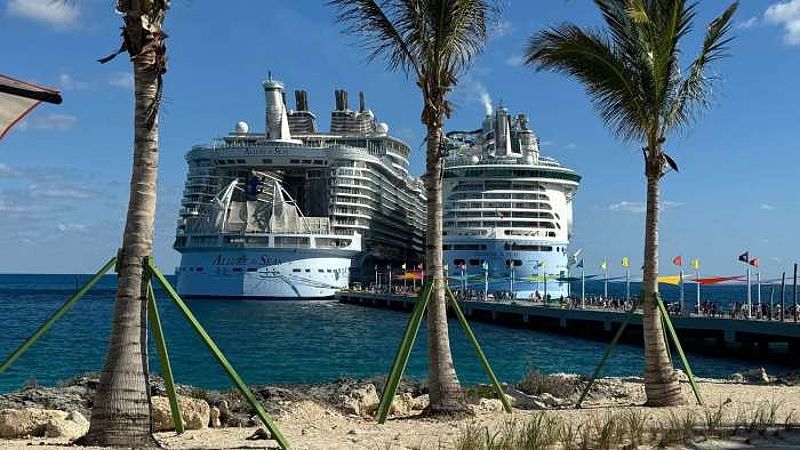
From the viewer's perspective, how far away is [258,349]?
34.2m

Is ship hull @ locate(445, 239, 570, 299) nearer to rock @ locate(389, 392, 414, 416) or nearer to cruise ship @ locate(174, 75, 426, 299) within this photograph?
cruise ship @ locate(174, 75, 426, 299)

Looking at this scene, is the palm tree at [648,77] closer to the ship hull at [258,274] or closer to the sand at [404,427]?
the sand at [404,427]

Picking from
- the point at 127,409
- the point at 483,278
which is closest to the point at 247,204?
the point at 483,278

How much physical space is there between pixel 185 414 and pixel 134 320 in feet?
8.47

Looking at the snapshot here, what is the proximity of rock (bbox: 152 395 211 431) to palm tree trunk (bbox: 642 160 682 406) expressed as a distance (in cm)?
648

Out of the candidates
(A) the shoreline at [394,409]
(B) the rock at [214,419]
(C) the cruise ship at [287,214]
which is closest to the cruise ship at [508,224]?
(C) the cruise ship at [287,214]

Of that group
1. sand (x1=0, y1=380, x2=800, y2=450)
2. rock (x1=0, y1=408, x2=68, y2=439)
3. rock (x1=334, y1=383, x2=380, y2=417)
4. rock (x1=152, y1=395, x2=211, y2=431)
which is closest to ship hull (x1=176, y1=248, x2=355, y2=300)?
rock (x1=334, y1=383, x2=380, y2=417)

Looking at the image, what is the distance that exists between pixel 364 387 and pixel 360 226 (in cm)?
6390

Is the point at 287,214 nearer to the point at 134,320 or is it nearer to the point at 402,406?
the point at 402,406

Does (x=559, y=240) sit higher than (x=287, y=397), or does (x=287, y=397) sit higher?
(x=559, y=240)

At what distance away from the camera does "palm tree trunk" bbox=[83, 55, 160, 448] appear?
7.66m

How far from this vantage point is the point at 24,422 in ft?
29.8

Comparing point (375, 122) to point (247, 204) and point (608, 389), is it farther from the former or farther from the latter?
point (608, 389)

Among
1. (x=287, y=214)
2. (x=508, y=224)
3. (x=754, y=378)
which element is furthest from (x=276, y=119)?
(x=754, y=378)
